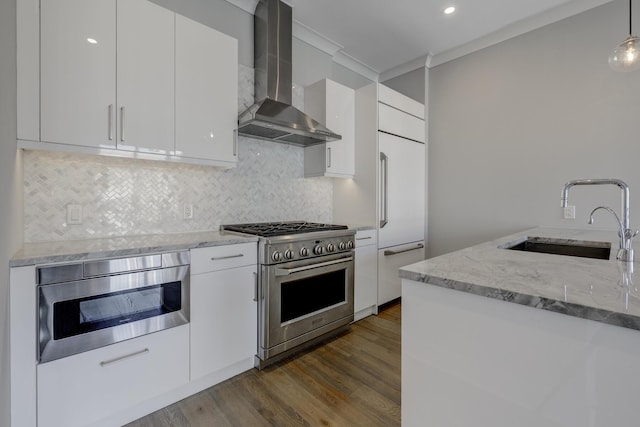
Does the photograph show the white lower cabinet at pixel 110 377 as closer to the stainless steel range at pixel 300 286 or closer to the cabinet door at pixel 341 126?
the stainless steel range at pixel 300 286

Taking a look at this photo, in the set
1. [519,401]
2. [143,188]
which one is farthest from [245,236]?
[519,401]

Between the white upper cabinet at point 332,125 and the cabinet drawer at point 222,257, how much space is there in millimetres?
1250

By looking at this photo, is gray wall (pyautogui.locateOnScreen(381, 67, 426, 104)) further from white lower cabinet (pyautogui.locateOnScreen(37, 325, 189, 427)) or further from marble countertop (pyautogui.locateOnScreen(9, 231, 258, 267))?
white lower cabinet (pyautogui.locateOnScreen(37, 325, 189, 427))

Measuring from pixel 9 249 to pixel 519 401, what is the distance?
196 centimetres

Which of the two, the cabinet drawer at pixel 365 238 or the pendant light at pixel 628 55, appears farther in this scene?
the cabinet drawer at pixel 365 238

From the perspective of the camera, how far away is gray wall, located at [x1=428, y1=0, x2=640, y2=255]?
241 centimetres

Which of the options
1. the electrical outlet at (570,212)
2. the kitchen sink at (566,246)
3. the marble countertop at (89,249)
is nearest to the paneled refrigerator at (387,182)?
the kitchen sink at (566,246)

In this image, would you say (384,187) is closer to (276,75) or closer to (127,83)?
(276,75)

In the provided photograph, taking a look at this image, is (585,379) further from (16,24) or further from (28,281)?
(16,24)

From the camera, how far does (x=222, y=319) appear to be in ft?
5.97

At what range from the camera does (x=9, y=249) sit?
121cm

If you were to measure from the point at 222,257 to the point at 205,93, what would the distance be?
1.16 m

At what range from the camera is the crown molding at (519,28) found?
2.53 m

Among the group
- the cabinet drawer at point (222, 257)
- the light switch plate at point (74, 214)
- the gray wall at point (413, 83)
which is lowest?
the cabinet drawer at point (222, 257)
